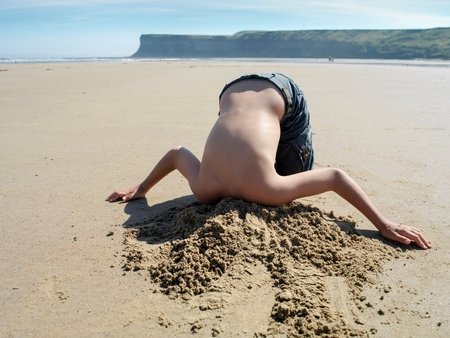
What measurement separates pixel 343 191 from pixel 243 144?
706 mm

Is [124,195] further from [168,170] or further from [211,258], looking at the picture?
[211,258]

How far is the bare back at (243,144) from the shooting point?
2.61 m

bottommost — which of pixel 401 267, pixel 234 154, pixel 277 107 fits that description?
pixel 401 267

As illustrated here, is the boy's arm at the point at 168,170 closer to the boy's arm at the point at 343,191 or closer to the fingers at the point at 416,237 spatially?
the boy's arm at the point at 343,191

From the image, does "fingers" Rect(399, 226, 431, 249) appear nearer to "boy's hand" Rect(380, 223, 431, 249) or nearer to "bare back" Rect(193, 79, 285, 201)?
"boy's hand" Rect(380, 223, 431, 249)

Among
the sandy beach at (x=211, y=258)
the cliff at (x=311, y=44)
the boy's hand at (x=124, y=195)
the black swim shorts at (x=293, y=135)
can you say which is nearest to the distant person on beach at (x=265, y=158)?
the black swim shorts at (x=293, y=135)

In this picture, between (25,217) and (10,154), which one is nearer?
(25,217)

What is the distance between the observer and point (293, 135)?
3.21 metres

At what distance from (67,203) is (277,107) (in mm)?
1790

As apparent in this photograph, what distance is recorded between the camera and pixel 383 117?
279 inches

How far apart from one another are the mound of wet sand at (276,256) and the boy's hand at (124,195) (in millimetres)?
733

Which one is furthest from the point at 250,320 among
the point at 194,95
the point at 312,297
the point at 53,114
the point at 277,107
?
the point at 194,95

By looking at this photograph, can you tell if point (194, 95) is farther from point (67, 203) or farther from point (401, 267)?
point (401, 267)

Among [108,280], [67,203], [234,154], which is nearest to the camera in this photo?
[108,280]
